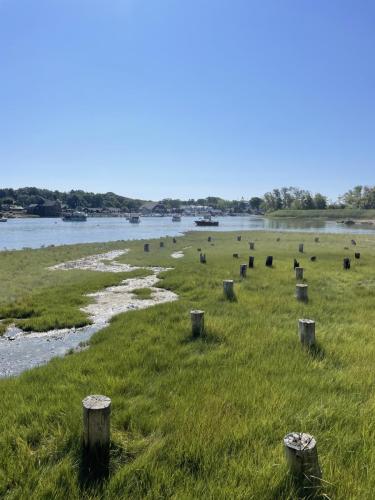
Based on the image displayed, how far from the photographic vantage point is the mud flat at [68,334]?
26.9ft

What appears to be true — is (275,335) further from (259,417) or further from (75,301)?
(75,301)

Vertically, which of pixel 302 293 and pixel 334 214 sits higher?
pixel 334 214

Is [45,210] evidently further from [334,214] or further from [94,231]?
[334,214]

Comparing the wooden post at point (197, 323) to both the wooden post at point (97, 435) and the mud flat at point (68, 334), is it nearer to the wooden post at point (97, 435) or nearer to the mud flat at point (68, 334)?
the mud flat at point (68, 334)

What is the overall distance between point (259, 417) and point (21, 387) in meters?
3.72

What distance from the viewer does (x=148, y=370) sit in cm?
661

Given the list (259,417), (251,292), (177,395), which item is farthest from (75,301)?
(259,417)

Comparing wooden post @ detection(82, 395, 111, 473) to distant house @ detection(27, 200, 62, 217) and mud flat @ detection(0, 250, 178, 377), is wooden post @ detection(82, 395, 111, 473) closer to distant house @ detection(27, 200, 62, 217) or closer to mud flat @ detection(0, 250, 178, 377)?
mud flat @ detection(0, 250, 178, 377)

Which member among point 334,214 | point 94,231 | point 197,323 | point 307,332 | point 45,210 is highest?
point 45,210

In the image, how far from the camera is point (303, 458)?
3494 millimetres

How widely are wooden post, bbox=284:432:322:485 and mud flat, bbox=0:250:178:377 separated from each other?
575 cm

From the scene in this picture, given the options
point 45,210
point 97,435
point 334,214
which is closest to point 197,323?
point 97,435

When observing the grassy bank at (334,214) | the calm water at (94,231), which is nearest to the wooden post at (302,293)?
the calm water at (94,231)

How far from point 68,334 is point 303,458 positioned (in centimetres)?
793
